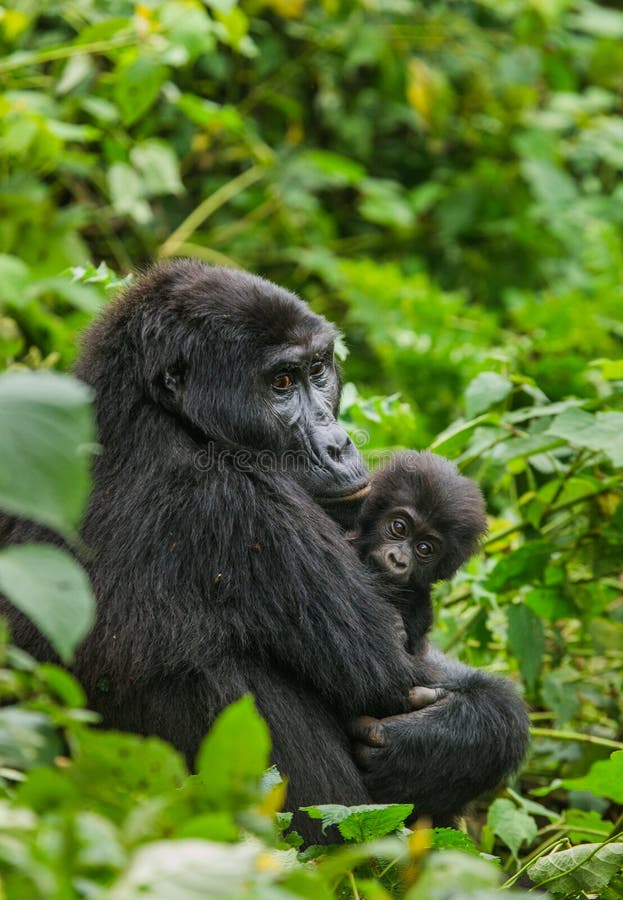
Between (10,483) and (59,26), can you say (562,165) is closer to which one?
(59,26)

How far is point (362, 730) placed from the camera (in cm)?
292

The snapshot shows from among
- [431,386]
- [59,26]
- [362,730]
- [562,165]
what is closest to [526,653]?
[362,730]

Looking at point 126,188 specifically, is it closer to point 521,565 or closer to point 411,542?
point 521,565

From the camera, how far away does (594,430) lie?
11.0 ft

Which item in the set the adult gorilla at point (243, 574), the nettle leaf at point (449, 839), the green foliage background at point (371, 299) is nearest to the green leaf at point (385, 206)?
the green foliage background at point (371, 299)

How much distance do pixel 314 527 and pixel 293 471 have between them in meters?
0.29

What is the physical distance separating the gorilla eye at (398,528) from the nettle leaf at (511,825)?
729 millimetres

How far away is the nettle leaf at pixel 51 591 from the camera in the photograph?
1.32 m

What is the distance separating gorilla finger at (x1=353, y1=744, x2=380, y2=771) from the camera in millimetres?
2908

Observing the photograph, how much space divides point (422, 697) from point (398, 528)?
17.3 inches

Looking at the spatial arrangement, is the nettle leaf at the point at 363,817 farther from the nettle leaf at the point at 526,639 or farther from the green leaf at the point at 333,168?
the green leaf at the point at 333,168

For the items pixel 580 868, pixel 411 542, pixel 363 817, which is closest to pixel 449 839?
pixel 363 817

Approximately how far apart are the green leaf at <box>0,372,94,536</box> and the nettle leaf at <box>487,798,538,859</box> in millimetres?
2058

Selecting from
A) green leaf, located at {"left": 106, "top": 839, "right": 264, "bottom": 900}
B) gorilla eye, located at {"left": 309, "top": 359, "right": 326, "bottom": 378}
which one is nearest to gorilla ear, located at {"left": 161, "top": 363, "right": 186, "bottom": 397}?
gorilla eye, located at {"left": 309, "top": 359, "right": 326, "bottom": 378}
